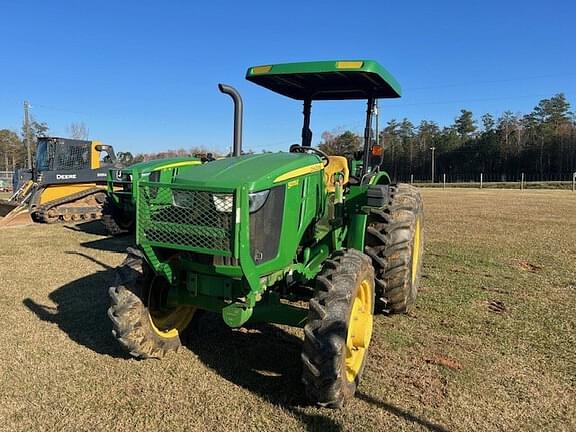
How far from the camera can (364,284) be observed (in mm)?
3797

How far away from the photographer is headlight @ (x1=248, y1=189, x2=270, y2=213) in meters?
3.30

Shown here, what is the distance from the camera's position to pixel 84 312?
539 cm

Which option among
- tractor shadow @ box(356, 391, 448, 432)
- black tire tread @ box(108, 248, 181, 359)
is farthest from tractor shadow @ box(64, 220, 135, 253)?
tractor shadow @ box(356, 391, 448, 432)

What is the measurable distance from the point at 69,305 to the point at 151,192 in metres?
2.99

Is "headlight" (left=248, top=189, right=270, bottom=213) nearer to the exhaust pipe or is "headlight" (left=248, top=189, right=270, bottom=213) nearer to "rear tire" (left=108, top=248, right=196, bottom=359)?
"rear tire" (left=108, top=248, right=196, bottom=359)

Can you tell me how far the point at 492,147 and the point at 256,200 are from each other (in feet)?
232

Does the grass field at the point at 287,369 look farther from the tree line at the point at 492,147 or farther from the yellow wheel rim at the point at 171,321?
the tree line at the point at 492,147

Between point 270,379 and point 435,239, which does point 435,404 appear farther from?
point 435,239

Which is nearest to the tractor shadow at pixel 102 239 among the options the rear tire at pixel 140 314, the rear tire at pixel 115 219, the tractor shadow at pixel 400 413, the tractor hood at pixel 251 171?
the rear tire at pixel 115 219

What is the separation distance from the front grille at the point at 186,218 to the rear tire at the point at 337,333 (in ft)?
2.43

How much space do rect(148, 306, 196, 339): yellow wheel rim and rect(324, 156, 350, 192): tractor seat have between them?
1751 millimetres

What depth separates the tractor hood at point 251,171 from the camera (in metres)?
3.30

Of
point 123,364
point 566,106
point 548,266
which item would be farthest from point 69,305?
point 566,106

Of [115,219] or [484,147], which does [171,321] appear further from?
[484,147]
